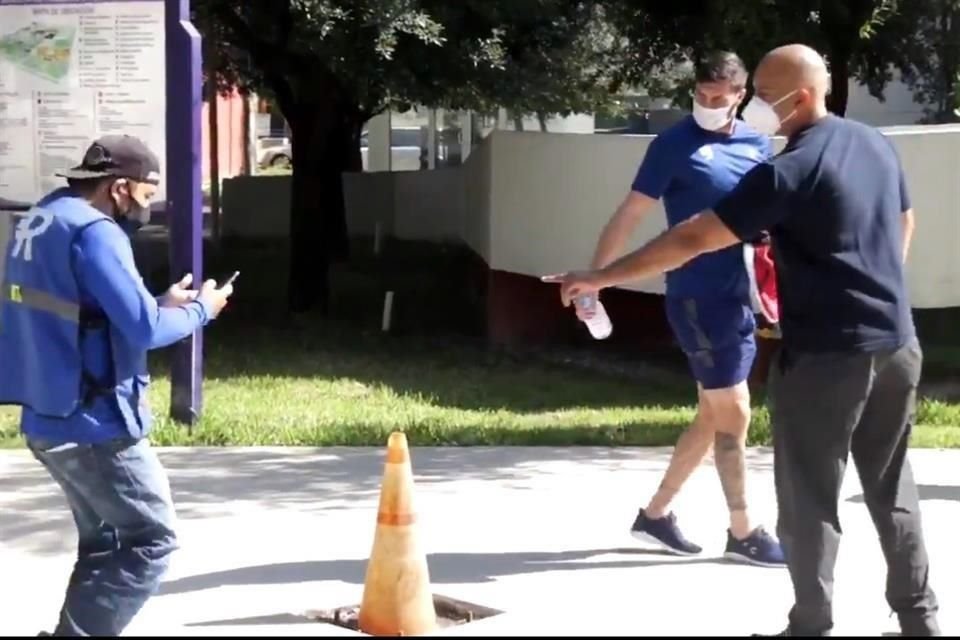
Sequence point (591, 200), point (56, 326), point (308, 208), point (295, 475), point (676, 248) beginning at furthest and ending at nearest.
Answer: point (308, 208)
point (591, 200)
point (295, 475)
point (676, 248)
point (56, 326)

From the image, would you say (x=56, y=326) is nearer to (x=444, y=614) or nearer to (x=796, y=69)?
(x=444, y=614)

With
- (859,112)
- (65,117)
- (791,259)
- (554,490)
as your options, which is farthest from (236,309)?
(859,112)

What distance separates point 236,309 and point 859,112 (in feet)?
77.2

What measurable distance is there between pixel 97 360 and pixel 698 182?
2.43 metres

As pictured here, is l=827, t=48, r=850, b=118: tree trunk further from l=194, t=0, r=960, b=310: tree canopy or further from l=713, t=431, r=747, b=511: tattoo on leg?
l=713, t=431, r=747, b=511: tattoo on leg

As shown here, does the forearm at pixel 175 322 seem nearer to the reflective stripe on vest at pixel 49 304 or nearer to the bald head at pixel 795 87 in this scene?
the reflective stripe on vest at pixel 49 304

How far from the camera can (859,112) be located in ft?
116

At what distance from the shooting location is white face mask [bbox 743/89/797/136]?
4.77m

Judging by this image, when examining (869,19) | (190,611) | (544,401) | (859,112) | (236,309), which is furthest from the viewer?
(859,112)

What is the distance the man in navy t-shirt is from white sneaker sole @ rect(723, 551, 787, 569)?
1141mm

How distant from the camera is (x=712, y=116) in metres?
5.86

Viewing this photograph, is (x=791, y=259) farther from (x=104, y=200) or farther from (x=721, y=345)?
(x=104, y=200)

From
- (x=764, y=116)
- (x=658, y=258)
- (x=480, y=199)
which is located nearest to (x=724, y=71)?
(x=764, y=116)

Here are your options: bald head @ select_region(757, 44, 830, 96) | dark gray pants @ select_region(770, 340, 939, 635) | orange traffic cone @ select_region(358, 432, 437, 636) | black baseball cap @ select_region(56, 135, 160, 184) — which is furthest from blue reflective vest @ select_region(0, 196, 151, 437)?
bald head @ select_region(757, 44, 830, 96)
